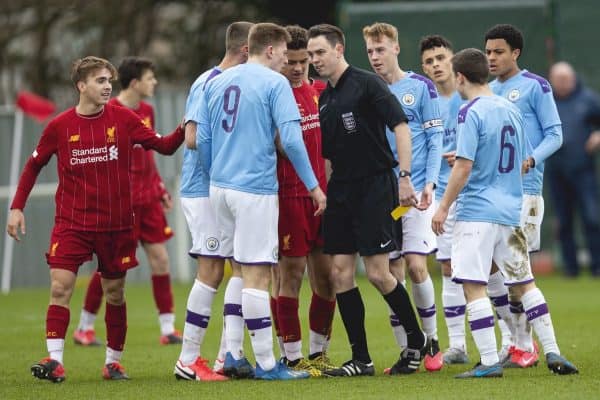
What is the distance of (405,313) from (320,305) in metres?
0.72

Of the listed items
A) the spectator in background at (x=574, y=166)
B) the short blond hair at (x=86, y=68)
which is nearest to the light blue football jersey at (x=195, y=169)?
the short blond hair at (x=86, y=68)

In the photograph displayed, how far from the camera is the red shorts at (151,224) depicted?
1263cm

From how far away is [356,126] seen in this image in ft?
30.1

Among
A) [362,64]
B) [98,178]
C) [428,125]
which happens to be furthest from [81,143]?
[362,64]

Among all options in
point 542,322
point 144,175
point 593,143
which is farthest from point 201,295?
point 593,143

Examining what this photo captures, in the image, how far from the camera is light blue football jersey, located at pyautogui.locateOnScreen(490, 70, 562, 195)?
9883mm

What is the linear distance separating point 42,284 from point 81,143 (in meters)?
11.2

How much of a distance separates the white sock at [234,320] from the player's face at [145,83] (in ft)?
10.4

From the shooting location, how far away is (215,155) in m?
9.20

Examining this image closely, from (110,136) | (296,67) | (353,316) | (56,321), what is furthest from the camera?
(296,67)

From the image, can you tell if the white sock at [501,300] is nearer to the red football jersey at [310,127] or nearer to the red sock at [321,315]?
the red sock at [321,315]

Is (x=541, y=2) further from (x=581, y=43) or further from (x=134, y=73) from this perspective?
(x=134, y=73)

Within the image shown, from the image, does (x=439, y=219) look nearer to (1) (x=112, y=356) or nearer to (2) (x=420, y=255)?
(2) (x=420, y=255)

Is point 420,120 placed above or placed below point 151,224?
above
